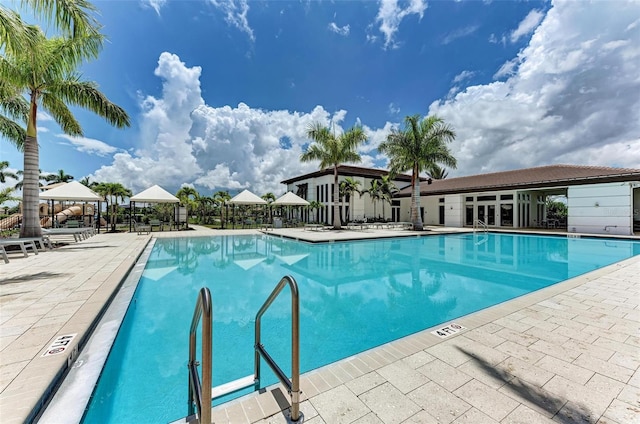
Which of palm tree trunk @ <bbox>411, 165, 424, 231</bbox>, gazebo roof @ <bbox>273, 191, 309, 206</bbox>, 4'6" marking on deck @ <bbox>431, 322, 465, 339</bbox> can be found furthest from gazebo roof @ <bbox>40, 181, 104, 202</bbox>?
palm tree trunk @ <bbox>411, 165, 424, 231</bbox>

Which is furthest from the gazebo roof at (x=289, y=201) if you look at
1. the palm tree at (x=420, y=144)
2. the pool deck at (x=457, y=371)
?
the pool deck at (x=457, y=371)

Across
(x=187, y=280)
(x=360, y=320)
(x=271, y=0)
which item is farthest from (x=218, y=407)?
(x=271, y=0)

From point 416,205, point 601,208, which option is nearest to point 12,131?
point 416,205

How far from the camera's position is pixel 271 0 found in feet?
40.1

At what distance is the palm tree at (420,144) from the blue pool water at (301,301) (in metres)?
9.17

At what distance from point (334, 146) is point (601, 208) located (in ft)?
59.5

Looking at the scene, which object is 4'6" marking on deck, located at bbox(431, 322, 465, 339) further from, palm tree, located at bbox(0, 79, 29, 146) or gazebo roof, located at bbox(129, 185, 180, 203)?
gazebo roof, located at bbox(129, 185, 180, 203)

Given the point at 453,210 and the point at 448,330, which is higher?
the point at 453,210

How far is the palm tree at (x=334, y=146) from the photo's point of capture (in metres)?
18.9

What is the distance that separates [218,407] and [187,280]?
5.82 meters

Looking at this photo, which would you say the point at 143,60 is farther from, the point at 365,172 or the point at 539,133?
the point at 539,133

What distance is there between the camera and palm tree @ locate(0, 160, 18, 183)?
2603 centimetres

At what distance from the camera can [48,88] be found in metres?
9.52

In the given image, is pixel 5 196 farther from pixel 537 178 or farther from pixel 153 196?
pixel 537 178
